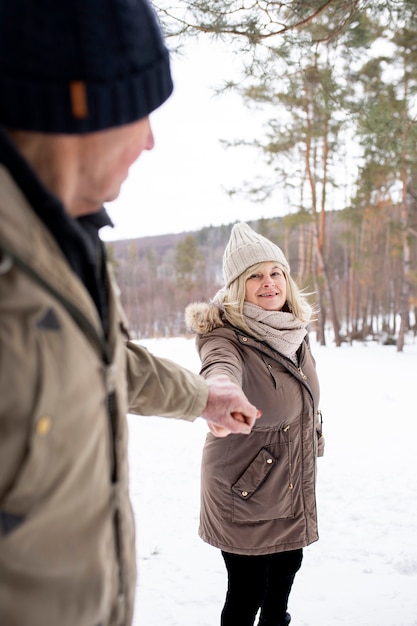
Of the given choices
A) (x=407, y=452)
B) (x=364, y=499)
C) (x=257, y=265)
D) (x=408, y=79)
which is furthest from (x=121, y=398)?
(x=408, y=79)

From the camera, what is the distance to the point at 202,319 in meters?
2.14

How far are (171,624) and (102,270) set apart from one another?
259 cm

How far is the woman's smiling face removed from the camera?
2.28m

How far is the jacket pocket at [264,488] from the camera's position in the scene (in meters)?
2.05

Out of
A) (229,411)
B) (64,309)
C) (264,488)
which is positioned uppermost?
(64,309)

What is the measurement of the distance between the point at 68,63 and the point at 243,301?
1645 mm

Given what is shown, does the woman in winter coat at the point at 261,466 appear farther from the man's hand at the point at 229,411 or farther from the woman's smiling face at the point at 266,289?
the man's hand at the point at 229,411

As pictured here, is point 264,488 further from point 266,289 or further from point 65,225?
point 65,225

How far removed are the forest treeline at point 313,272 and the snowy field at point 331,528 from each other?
3.48 meters

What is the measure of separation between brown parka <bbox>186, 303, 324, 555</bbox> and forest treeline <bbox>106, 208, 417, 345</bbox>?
7.34 metres

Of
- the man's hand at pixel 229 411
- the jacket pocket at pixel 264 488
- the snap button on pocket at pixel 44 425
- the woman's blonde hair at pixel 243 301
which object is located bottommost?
the jacket pocket at pixel 264 488

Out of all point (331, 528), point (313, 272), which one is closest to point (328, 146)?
point (313, 272)

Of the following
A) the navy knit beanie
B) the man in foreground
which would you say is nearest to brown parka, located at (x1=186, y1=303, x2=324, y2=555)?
the man in foreground

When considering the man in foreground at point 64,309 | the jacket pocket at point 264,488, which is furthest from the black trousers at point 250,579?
Result: the man in foreground at point 64,309
